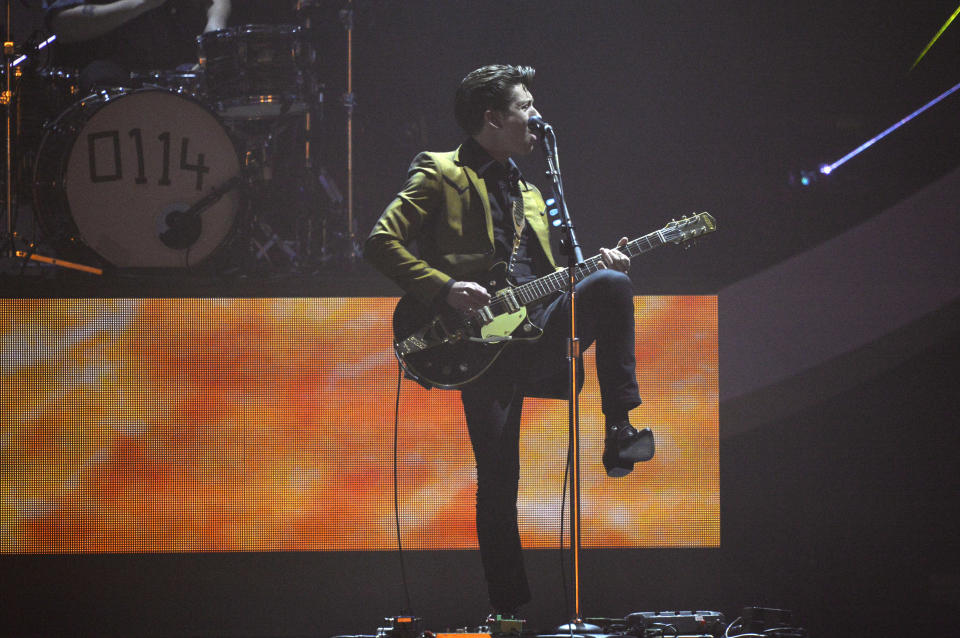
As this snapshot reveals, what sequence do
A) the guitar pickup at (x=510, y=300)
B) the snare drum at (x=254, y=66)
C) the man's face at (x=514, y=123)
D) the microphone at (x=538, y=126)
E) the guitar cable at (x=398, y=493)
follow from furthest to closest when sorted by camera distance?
the snare drum at (x=254, y=66) < the guitar cable at (x=398, y=493) < the man's face at (x=514, y=123) < the guitar pickup at (x=510, y=300) < the microphone at (x=538, y=126)

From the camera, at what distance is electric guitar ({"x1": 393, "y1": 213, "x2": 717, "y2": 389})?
276cm

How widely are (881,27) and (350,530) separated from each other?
3.42 m

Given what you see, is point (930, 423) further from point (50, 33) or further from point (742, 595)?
point (50, 33)

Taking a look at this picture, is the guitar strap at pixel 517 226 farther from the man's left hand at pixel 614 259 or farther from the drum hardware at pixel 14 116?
the drum hardware at pixel 14 116

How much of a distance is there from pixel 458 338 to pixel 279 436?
1.00 meters

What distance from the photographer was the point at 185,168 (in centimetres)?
362

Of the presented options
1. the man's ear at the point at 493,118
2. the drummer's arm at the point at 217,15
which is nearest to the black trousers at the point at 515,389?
the man's ear at the point at 493,118

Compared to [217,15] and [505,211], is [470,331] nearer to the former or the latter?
[505,211]

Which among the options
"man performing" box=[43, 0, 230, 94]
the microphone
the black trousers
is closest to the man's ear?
the microphone

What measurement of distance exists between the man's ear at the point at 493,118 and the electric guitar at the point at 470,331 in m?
0.49

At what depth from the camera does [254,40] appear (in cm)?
377

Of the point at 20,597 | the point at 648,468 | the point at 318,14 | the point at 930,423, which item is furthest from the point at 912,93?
the point at 20,597

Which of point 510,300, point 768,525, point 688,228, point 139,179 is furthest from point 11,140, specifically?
point 768,525

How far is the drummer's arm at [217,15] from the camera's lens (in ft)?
13.3
